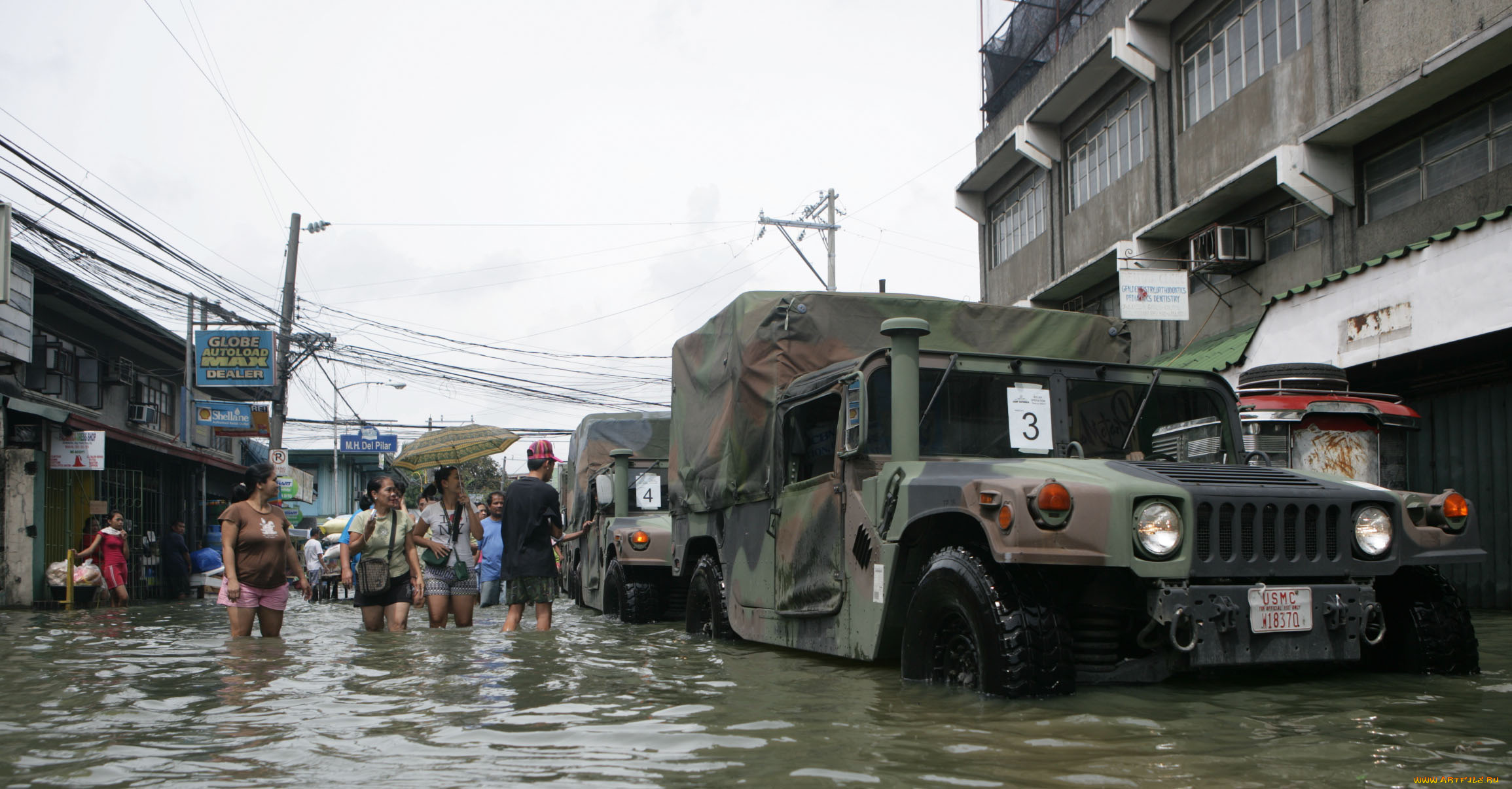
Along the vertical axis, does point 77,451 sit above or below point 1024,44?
below

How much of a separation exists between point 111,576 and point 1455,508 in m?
19.7

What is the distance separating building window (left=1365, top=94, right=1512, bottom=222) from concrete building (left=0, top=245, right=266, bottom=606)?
1868 centimetres

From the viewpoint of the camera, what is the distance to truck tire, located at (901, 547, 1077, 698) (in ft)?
15.8

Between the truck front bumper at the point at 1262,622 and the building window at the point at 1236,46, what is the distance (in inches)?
471

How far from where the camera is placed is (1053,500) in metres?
4.82

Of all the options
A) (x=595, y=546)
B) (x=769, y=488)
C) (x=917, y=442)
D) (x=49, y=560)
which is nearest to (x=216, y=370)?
(x=49, y=560)

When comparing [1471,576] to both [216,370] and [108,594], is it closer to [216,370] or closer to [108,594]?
[108,594]

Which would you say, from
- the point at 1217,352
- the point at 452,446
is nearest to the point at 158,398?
the point at 452,446

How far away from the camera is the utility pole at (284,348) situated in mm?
25297

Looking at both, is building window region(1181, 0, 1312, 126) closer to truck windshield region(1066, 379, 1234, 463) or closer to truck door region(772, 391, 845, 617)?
truck windshield region(1066, 379, 1234, 463)

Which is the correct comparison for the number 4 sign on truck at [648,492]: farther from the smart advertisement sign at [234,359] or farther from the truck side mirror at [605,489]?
the smart advertisement sign at [234,359]

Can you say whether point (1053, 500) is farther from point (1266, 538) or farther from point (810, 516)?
point (810, 516)

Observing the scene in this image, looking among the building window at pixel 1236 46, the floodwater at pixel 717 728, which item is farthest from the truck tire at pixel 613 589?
the building window at pixel 1236 46

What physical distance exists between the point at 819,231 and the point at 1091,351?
80.6 ft
